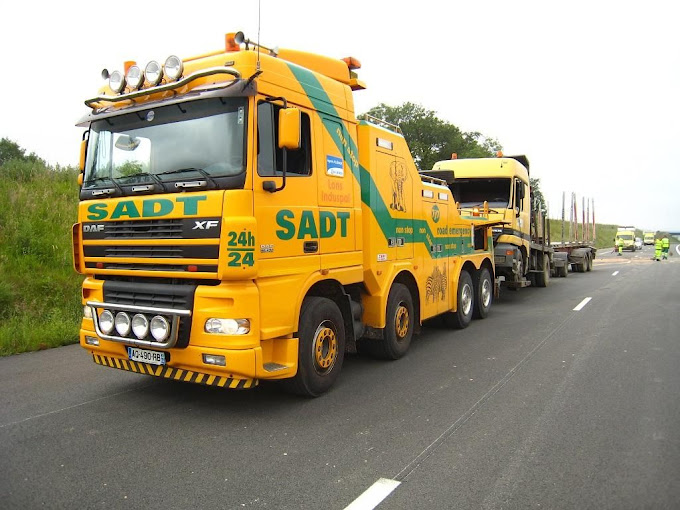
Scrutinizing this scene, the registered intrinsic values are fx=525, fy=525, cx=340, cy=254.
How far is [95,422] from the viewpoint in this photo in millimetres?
4664

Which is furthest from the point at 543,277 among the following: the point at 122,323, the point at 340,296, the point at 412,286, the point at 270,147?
the point at 122,323

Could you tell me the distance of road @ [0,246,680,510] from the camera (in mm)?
3391

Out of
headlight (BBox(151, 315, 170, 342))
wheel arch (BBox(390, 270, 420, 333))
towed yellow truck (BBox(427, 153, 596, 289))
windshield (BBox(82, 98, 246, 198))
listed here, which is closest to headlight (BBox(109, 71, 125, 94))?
windshield (BBox(82, 98, 246, 198))

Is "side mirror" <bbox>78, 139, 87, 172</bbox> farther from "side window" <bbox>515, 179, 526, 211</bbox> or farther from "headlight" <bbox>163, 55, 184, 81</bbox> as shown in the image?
"side window" <bbox>515, 179, 526, 211</bbox>

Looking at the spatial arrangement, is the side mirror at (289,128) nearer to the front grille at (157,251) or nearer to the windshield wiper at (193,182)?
the windshield wiper at (193,182)

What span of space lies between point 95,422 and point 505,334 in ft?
20.7

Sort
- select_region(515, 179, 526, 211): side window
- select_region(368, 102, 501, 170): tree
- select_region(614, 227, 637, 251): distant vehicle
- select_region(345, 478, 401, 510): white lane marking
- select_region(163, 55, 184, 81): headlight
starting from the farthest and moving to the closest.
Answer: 1. select_region(614, 227, 637, 251): distant vehicle
2. select_region(368, 102, 501, 170): tree
3. select_region(515, 179, 526, 211): side window
4. select_region(163, 55, 184, 81): headlight
5. select_region(345, 478, 401, 510): white lane marking

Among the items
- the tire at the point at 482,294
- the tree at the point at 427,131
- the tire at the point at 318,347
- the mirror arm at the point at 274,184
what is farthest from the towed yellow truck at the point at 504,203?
the tree at the point at 427,131

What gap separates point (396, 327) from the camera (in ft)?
22.6

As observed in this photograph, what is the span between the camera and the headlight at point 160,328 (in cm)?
459

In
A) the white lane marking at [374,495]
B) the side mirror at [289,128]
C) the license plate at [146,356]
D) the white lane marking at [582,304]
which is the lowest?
the white lane marking at [374,495]

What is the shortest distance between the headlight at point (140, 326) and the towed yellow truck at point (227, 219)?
11 mm

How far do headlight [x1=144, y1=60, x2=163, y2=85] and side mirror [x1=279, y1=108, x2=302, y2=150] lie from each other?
1.23m

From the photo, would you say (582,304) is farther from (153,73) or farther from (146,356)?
(153,73)
